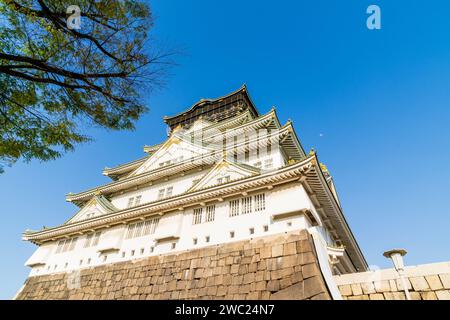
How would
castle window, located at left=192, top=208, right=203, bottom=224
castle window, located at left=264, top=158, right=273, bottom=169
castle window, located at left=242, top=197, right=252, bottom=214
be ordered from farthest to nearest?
castle window, located at left=264, top=158, right=273, bottom=169, castle window, located at left=192, top=208, right=203, bottom=224, castle window, located at left=242, top=197, right=252, bottom=214

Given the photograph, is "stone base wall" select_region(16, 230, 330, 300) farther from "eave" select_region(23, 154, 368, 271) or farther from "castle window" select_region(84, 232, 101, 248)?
"eave" select_region(23, 154, 368, 271)

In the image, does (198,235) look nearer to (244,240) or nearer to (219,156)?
(244,240)

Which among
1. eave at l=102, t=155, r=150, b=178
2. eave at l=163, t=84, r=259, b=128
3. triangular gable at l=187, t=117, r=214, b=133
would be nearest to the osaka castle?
eave at l=102, t=155, r=150, b=178

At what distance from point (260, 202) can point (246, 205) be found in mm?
809

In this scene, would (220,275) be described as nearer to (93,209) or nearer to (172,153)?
(172,153)

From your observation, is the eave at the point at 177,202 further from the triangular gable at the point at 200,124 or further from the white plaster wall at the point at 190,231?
the triangular gable at the point at 200,124

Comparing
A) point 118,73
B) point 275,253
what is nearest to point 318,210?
point 275,253

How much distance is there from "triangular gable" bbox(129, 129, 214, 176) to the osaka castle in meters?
0.10

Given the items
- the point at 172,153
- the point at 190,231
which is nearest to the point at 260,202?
the point at 190,231

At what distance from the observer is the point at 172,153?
2089cm

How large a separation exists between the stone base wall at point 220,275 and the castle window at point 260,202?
1.61 m

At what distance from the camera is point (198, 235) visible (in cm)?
1337

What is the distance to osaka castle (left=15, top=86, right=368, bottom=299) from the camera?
10633 millimetres
